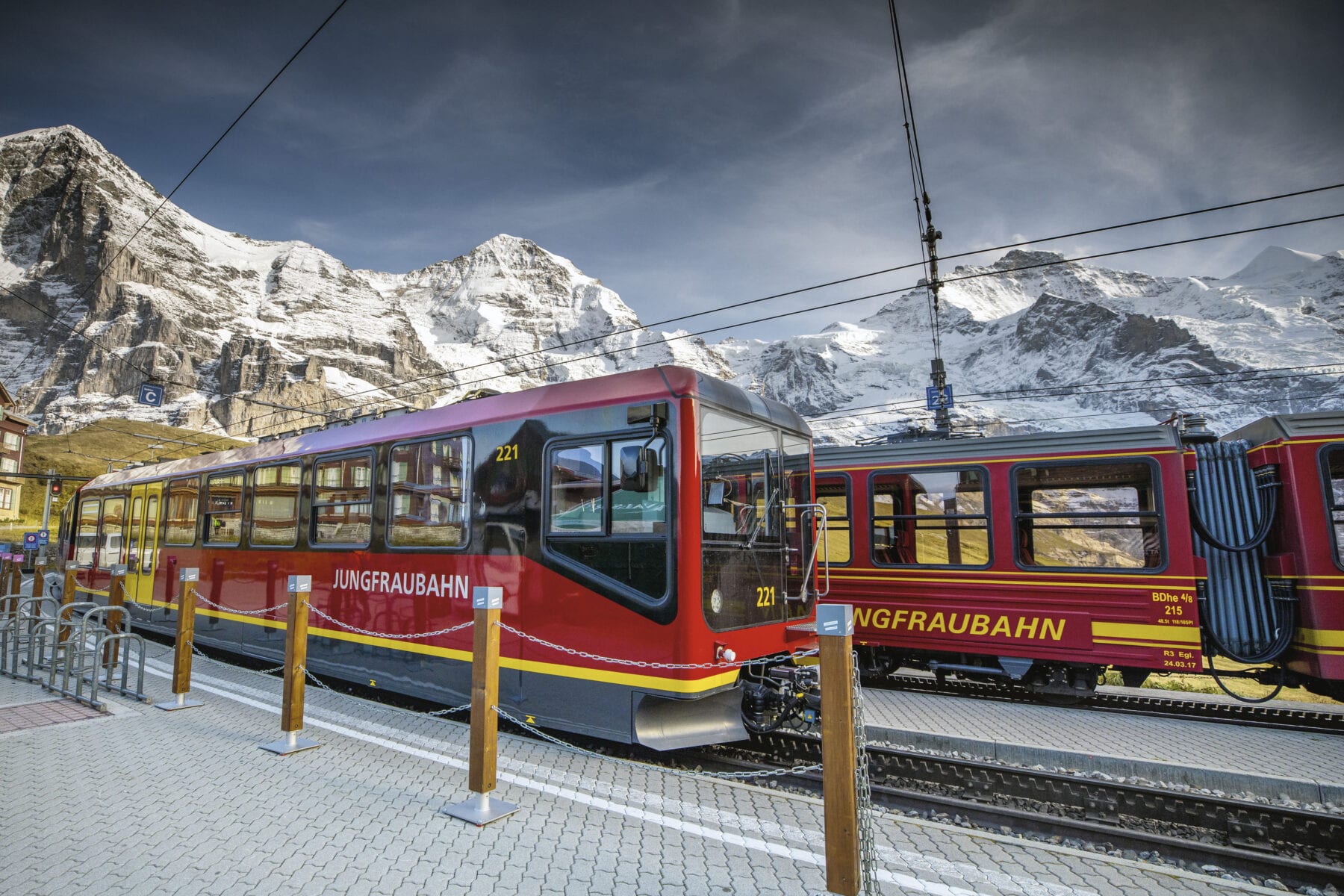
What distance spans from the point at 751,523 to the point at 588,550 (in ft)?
5.00

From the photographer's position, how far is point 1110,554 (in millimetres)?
8797

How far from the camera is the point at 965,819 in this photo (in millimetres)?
5301

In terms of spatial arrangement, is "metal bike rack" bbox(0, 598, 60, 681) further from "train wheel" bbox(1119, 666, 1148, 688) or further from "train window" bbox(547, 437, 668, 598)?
"train wheel" bbox(1119, 666, 1148, 688)

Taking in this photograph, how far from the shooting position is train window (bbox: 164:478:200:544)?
12.0 m

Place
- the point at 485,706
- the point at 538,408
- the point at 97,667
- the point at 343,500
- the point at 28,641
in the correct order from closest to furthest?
1. the point at 485,706
2. the point at 538,408
3. the point at 97,667
4. the point at 343,500
5. the point at 28,641

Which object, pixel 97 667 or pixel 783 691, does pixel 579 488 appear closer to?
pixel 783 691

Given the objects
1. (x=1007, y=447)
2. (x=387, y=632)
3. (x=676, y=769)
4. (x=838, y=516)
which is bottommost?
(x=676, y=769)

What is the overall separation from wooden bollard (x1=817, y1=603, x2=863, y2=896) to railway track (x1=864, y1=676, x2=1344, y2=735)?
6.70 meters

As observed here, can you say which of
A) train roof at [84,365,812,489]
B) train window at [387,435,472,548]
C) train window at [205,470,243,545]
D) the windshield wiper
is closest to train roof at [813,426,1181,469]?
train roof at [84,365,812,489]

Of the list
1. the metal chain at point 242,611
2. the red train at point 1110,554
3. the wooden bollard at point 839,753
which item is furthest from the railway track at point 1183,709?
the metal chain at point 242,611

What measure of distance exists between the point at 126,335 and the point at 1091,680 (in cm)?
21655

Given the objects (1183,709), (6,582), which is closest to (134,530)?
(6,582)

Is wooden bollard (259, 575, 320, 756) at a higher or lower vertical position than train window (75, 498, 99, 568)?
lower

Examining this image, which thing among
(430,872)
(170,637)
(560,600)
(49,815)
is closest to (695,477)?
(560,600)
